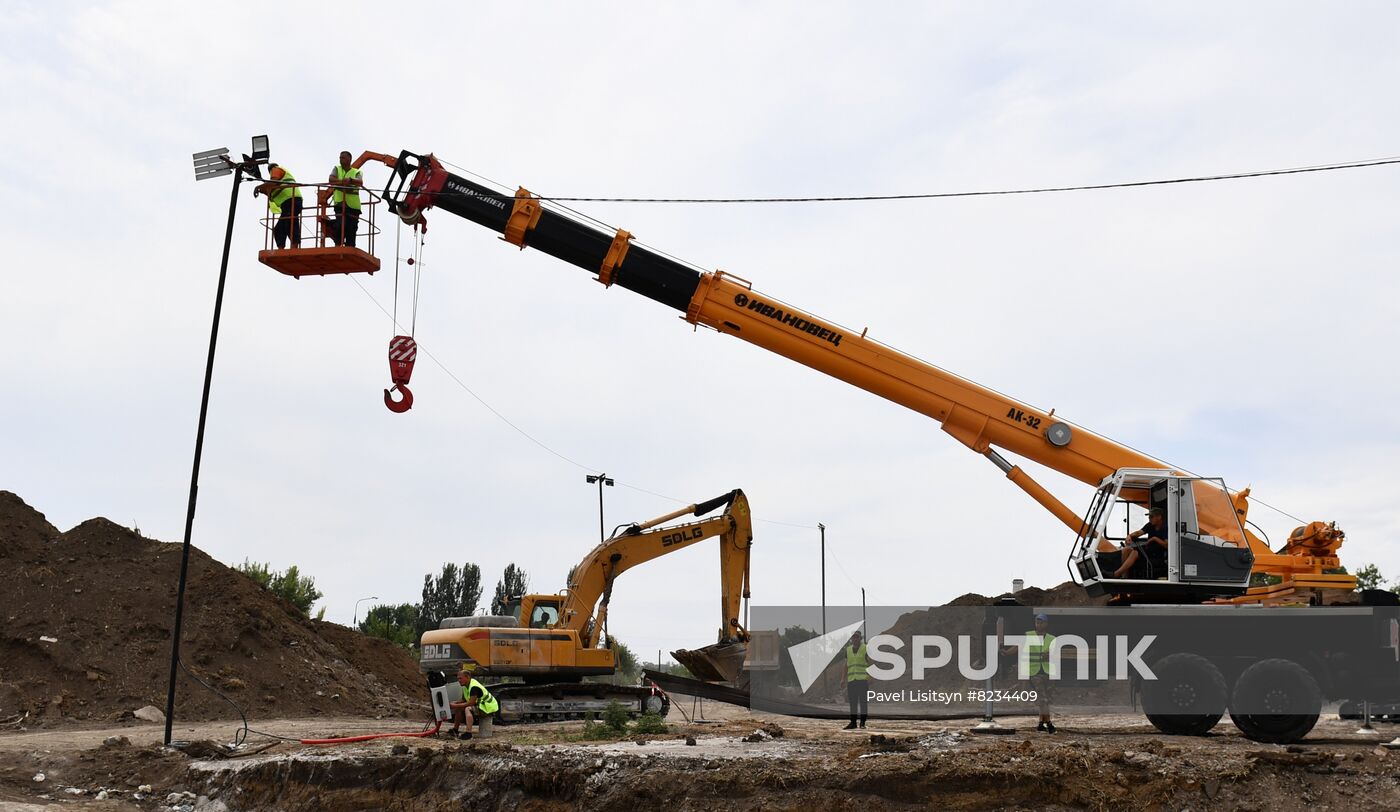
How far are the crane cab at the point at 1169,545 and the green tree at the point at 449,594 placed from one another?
54.3 meters

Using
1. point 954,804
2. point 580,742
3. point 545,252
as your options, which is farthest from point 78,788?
point 954,804

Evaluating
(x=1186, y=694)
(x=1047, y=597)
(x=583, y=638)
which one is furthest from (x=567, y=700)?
(x=1047, y=597)

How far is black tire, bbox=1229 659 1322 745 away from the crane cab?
1251mm

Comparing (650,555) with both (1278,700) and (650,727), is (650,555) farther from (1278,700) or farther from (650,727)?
(1278,700)

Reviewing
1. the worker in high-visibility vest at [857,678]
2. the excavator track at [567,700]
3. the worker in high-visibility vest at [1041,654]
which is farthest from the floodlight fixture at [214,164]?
the worker in high-visibility vest at [1041,654]

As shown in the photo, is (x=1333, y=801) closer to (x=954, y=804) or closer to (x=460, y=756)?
(x=954, y=804)

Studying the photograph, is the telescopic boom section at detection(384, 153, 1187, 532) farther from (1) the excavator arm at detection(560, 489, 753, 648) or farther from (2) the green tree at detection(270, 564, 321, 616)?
(2) the green tree at detection(270, 564, 321, 616)

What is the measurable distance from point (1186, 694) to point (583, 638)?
11.7 meters

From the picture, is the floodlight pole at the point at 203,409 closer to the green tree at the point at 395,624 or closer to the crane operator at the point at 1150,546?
the crane operator at the point at 1150,546

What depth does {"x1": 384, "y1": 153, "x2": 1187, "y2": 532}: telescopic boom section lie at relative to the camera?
18.1m

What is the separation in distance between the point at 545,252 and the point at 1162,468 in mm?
9447

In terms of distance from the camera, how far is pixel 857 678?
20109 millimetres

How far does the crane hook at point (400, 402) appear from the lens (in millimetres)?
17703

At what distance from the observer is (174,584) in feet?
97.3
